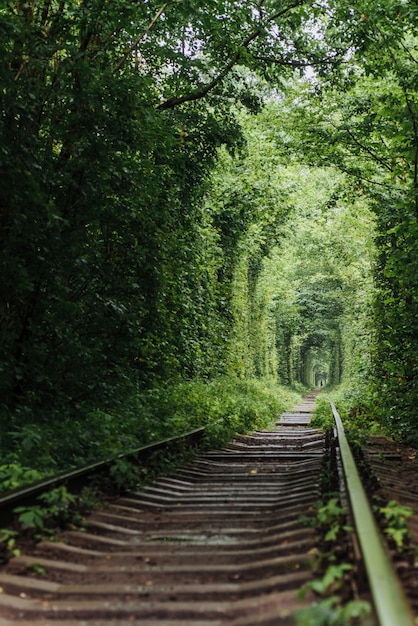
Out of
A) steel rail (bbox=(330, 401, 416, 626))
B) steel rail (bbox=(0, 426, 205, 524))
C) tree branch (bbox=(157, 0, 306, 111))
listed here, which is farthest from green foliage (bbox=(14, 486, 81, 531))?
tree branch (bbox=(157, 0, 306, 111))

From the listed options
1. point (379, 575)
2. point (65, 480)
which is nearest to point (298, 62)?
point (65, 480)

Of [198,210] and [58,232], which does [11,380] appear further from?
[198,210]

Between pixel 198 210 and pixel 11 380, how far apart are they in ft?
30.6

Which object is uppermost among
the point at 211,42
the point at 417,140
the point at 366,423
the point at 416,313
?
the point at 211,42

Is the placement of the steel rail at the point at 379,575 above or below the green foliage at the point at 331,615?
above

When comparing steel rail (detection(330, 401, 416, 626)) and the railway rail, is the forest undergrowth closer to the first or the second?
the railway rail

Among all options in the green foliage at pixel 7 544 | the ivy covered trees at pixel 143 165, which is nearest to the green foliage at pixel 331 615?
the green foliage at pixel 7 544

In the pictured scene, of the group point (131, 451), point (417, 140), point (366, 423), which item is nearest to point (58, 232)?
point (131, 451)

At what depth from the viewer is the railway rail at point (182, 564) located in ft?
9.98

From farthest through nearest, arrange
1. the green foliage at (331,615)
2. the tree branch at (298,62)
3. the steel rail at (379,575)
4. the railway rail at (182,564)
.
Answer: the tree branch at (298,62), the railway rail at (182,564), the green foliage at (331,615), the steel rail at (379,575)

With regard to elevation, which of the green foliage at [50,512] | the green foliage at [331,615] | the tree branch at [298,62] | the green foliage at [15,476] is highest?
the tree branch at [298,62]

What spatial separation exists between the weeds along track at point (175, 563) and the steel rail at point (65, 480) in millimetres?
376

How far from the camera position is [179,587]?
3.46 meters

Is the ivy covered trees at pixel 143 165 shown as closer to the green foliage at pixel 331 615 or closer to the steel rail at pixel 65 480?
the steel rail at pixel 65 480
